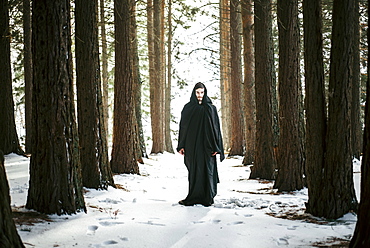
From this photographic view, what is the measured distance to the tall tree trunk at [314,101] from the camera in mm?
6273

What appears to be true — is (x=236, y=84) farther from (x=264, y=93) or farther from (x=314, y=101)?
(x=314, y=101)

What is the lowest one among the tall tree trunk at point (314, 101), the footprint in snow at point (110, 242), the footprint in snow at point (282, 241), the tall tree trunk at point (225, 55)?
the footprint in snow at point (282, 241)

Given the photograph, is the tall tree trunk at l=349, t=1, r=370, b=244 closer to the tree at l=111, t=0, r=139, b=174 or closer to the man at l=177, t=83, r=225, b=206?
the man at l=177, t=83, r=225, b=206

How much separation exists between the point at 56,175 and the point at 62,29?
213 cm

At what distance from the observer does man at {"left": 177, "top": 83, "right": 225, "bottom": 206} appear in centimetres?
807

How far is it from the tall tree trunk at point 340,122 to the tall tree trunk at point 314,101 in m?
0.15

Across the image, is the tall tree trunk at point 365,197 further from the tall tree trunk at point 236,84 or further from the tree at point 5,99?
the tall tree trunk at point 236,84

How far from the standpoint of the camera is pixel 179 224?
596 cm

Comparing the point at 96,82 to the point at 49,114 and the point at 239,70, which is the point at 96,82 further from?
the point at 239,70

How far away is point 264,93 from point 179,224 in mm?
6386

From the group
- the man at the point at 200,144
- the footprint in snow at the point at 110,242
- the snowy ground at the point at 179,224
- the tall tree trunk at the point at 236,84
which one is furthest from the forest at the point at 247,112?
the tall tree trunk at the point at 236,84

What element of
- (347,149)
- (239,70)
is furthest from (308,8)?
(239,70)

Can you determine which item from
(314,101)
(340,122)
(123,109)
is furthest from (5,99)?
(340,122)

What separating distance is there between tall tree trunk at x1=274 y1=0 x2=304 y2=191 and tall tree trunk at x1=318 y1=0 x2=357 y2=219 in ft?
9.32
